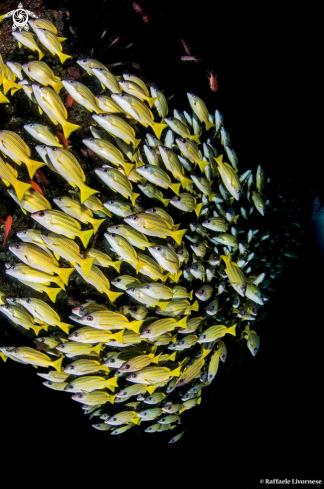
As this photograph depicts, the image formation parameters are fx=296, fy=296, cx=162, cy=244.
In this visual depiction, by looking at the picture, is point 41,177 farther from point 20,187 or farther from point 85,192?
point 85,192

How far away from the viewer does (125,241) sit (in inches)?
110

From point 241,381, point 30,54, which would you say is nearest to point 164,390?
point 241,381

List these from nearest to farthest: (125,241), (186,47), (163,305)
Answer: (125,241), (163,305), (186,47)

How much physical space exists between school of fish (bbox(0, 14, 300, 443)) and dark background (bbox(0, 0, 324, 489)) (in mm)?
855

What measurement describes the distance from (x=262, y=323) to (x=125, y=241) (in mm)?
2837

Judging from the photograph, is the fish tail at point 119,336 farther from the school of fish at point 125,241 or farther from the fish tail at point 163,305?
the fish tail at point 163,305

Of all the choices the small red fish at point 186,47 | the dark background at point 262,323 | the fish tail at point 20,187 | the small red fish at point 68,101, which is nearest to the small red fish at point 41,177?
the fish tail at point 20,187

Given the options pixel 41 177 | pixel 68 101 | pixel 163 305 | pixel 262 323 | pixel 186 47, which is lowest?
pixel 262 323

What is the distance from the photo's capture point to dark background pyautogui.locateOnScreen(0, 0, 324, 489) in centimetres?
407

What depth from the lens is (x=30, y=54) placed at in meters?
3.65

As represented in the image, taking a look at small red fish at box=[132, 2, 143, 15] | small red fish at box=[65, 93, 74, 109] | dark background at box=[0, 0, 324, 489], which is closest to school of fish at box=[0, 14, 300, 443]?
small red fish at box=[65, 93, 74, 109]

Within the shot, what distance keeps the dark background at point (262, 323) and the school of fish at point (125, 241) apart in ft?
2.81

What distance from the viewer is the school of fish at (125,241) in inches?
107

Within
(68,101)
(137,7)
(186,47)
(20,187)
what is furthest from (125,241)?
(137,7)
